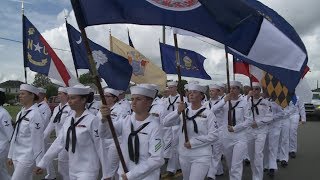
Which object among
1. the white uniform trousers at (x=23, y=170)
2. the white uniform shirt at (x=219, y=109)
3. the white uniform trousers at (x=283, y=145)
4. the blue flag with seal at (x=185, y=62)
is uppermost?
the blue flag with seal at (x=185, y=62)

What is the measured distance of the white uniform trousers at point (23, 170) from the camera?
6.21m

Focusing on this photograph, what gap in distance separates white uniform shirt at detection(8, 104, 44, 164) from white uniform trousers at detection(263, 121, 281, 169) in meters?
5.69

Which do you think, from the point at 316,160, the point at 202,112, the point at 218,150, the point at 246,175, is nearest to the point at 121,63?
the point at 202,112

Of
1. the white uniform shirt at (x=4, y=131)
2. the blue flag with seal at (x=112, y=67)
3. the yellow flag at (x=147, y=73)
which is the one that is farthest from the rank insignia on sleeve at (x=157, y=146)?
the yellow flag at (x=147, y=73)

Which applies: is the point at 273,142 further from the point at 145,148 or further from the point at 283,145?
the point at 145,148

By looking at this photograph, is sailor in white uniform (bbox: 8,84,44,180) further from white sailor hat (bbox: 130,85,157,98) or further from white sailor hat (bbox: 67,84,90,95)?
white sailor hat (bbox: 130,85,157,98)

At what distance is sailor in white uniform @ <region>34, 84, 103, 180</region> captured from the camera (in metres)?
5.43

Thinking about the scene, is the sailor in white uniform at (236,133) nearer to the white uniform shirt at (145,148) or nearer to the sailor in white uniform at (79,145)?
the sailor in white uniform at (79,145)

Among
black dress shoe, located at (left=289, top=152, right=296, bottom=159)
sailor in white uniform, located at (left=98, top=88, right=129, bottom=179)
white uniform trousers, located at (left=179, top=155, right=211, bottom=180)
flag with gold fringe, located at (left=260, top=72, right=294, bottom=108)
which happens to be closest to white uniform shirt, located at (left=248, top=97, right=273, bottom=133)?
flag with gold fringe, located at (left=260, top=72, right=294, bottom=108)

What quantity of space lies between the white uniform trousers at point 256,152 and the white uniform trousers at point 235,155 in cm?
76

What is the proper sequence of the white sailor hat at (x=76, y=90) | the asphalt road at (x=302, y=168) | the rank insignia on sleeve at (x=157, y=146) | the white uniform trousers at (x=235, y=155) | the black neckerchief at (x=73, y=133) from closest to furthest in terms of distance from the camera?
1. the rank insignia on sleeve at (x=157, y=146)
2. the black neckerchief at (x=73, y=133)
3. the white sailor hat at (x=76, y=90)
4. the white uniform trousers at (x=235, y=155)
5. the asphalt road at (x=302, y=168)

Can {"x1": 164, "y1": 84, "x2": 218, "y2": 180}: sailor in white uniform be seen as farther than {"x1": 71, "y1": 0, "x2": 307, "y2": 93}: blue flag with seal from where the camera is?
Yes

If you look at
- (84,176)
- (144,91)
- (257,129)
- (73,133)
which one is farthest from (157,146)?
(257,129)

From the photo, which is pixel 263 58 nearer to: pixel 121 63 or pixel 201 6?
pixel 201 6
